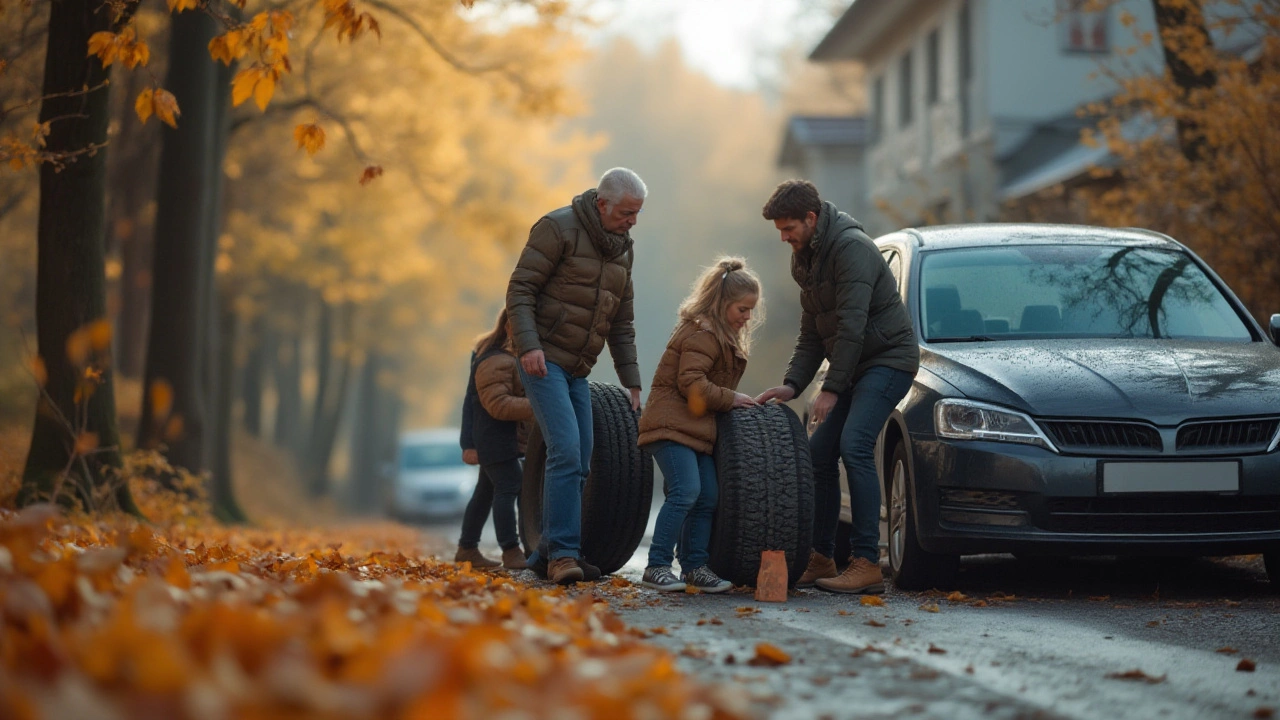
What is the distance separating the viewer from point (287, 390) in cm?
3534

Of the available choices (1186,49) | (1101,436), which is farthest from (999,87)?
(1101,436)

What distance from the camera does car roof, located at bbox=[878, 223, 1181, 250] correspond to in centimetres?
865

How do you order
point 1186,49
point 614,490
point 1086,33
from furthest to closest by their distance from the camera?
point 1086,33
point 1186,49
point 614,490

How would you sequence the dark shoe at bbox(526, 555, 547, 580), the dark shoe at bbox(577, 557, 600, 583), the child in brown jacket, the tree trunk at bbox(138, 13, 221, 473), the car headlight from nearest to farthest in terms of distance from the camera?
the car headlight
the dark shoe at bbox(577, 557, 600, 583)
the dark shoe at bbox(526, 555, 547, 580)
the child in brown jacket
the tree trunk at bbox(138, 13, 221, 473)

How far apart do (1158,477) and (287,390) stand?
3034 cm

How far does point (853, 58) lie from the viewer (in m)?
33.5

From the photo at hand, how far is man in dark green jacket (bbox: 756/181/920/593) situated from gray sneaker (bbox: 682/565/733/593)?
55cm

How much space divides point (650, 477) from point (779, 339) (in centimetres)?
3214

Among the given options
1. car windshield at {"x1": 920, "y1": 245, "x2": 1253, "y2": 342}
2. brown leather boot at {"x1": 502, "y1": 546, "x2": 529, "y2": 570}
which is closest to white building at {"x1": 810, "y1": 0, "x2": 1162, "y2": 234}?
car windshield at {"x1": 920, "y1": 245, "x2": 1253, "y2": 342}

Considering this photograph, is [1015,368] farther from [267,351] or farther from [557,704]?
[267,351]

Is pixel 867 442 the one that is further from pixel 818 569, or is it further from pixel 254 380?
pixel 254 380

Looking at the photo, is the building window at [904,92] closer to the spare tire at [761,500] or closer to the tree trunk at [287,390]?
the tree trunk at [287,390]

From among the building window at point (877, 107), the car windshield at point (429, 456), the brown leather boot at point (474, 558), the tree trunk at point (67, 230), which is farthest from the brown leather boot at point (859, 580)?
the building window at point (877, 107)

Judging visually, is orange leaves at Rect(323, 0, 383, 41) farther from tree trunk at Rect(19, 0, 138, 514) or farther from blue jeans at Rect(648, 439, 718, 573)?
tree trunk at Rect(19, 0, 138, 514)
